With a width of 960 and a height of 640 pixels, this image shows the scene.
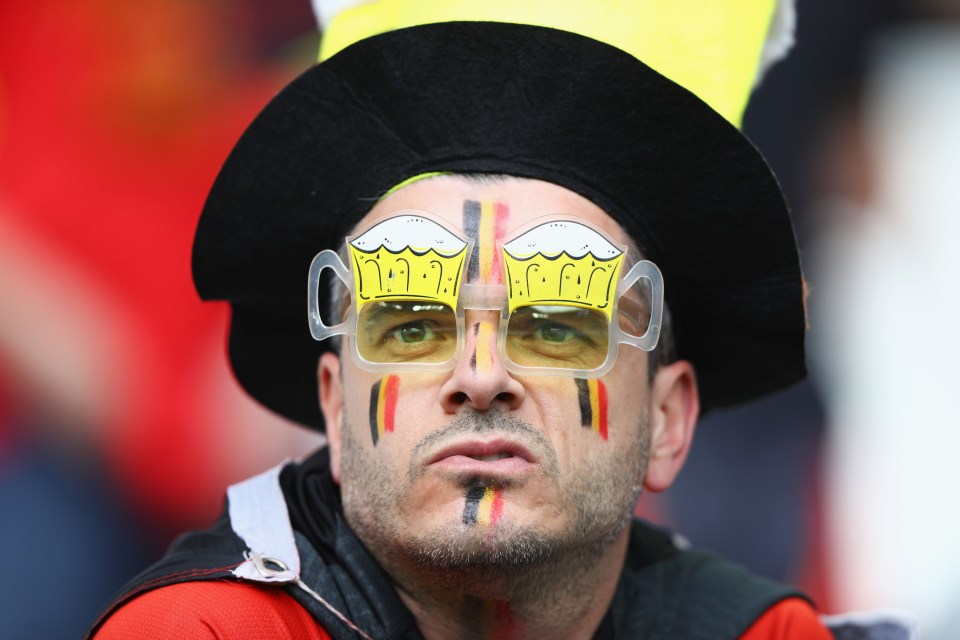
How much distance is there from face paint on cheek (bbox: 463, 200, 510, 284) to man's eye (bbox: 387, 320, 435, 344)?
0.42 feet

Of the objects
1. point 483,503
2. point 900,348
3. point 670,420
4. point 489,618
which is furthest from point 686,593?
point 900,348

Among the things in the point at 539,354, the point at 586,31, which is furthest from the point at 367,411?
the point at 586,31

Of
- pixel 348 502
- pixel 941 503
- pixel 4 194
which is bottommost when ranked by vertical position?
pixel 941 503

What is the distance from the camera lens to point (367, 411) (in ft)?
7.10

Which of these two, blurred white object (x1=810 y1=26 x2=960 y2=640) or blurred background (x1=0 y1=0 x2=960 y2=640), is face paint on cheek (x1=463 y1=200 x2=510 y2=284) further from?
blurred white object (x1=810 y1=26 x2=960 y2=640)

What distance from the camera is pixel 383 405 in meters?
2.12

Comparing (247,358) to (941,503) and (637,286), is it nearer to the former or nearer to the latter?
(637,286)

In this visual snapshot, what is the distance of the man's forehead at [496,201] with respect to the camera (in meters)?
2.17

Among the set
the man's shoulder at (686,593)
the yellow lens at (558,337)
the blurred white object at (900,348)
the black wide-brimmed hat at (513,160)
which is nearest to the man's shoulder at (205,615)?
the yellow lens at (558,337)

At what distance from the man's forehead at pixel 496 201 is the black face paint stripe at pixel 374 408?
341mm

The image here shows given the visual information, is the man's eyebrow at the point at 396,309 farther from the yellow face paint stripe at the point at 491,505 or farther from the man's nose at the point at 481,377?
the yellow face paint stripe at the point at 491,505

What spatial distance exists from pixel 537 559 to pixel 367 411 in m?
0.44

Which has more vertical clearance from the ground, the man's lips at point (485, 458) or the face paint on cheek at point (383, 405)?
the face paint on cheek at point (383, 405)

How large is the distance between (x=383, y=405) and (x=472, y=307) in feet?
0.85
